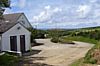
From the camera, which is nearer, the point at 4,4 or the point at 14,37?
the point at 4,4

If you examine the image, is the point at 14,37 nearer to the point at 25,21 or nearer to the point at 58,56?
the point at 58,56

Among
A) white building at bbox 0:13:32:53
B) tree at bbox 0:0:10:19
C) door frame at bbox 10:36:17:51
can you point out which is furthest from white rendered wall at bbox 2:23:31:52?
tree at bbox 0:0:10:19

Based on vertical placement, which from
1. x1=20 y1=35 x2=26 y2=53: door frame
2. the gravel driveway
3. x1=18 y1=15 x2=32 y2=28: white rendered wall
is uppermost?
x1=18 y1=15 x2=32 y2=28: white rendered wall

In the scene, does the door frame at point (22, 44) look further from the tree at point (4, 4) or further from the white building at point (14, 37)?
the tree at point (4, 4)

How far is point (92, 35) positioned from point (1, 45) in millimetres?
25620

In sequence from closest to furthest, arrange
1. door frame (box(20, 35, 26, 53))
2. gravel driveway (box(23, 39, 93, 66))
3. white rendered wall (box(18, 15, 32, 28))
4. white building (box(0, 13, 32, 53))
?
gravel driveway (box(23, 39, 93, 66)), white building (box(0, 13, 32, 53)), door frame (box(20, 35, 26, 53)), white rendered wall (box(18, 15, 32, 28))

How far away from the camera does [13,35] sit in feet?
108

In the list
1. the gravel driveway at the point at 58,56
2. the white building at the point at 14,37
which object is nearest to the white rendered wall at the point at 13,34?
the white building at the point at 14,37

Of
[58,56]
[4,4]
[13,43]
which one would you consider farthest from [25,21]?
[4,4]

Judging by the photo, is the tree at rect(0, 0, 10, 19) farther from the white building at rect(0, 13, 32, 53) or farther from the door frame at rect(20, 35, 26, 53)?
the door frame at rect(20, 35, 26, 53)

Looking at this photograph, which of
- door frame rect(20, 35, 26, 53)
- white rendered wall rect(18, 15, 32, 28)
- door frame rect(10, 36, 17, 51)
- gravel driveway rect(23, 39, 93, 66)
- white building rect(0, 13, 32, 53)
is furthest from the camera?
white rendered wall rect(18, 15, 32, 28)

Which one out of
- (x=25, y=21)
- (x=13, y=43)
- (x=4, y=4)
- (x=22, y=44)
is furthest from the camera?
(x=25, y=21)

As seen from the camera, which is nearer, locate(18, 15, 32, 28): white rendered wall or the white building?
the white building

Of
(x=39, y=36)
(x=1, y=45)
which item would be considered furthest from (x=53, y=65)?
(x=39, y=36)
